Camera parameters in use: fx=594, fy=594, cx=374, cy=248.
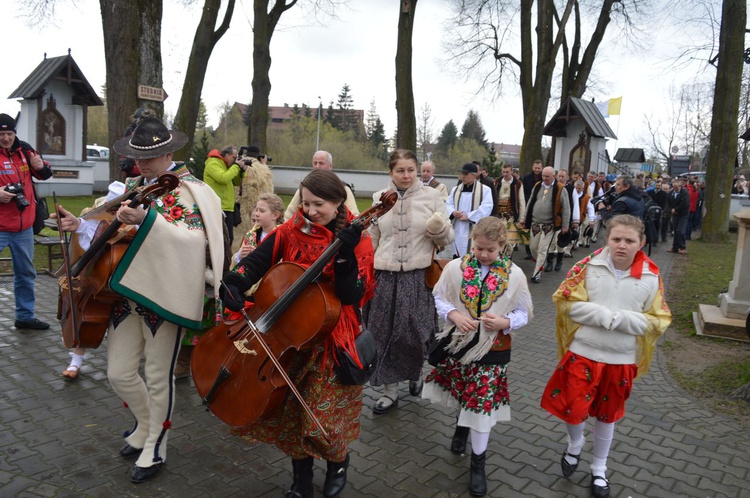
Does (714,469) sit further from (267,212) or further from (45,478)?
(45,478)

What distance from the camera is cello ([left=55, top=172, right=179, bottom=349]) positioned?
3.29 m

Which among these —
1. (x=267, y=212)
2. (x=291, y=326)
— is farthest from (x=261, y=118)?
(x=291, y=326)

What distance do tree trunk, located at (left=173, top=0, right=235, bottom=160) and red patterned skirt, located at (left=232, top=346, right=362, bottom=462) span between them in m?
12.4

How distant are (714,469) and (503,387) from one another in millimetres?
1650

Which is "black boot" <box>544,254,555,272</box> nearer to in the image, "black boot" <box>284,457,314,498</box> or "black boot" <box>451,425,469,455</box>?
"black boot" <box>451,425,469,455</box>

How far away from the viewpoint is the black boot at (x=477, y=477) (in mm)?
3570

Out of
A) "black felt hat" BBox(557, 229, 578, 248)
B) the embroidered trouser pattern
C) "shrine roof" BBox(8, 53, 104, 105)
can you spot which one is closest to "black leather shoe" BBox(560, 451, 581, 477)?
the embroidered trouser pattern

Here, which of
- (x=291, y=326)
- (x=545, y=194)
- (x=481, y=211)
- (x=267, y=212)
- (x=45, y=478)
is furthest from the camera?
(x=545, y=194)

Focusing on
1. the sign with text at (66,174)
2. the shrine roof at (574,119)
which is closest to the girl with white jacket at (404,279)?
the shrine roof at (574,119)

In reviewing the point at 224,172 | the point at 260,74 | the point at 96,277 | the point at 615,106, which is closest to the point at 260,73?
the point at 260,74

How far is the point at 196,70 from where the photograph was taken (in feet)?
50.5

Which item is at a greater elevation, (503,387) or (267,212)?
(267,212)

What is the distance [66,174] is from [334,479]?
22.8 metres

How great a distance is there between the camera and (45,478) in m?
3.56
